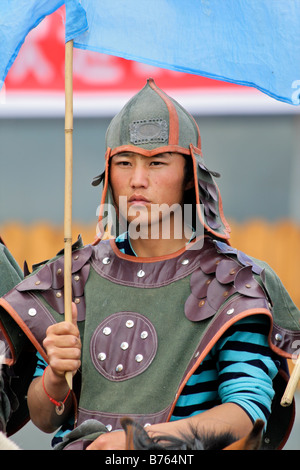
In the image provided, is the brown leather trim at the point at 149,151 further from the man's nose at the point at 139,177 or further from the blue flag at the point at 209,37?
the blue flag at the point at 209,37

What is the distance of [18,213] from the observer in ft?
29.5

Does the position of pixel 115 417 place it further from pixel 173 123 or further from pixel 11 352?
pixel 173 123

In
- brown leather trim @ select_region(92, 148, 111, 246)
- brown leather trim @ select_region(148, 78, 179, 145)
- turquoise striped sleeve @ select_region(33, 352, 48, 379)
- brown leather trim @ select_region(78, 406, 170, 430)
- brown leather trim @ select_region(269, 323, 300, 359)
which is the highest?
brown leather trim @ select_region(148, 78, 179, 145)

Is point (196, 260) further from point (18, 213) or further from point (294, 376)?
point (18, 213)

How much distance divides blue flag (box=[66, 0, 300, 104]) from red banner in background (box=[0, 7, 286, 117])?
4.49 meters

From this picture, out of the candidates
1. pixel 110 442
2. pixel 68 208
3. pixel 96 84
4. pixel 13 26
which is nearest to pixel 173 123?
pixel 68 208

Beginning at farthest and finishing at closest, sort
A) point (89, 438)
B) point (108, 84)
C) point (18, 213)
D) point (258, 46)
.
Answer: point (18, 213), point (108, 84), point (258, 46), point (89, 438)

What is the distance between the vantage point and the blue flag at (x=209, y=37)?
142 inches

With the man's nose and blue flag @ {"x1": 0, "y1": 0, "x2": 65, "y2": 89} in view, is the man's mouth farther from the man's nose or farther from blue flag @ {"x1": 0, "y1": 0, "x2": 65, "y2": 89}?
blue flag @ {"x1": 0, "y1": 0, "x2": 65, "y2": 89}

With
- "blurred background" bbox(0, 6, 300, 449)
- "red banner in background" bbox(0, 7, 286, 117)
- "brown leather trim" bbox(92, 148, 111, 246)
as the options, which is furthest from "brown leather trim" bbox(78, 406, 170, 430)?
"red banner in background" bbox(0, 7, 286, 117)

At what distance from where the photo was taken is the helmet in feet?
11.9

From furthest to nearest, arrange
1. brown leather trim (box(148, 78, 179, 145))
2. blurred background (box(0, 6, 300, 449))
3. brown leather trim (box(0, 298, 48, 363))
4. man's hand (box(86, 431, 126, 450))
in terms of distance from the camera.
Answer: blurred background (box(0, 6, 300, 449)) < brown leather trim (box(148, 78, 179, 145)) < brown leather trim (box(0, 298, 48, 363)) < man's hand (box(86, 431, 126, 450))

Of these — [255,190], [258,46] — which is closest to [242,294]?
[258,46]

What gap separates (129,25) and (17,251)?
5.01 metres
